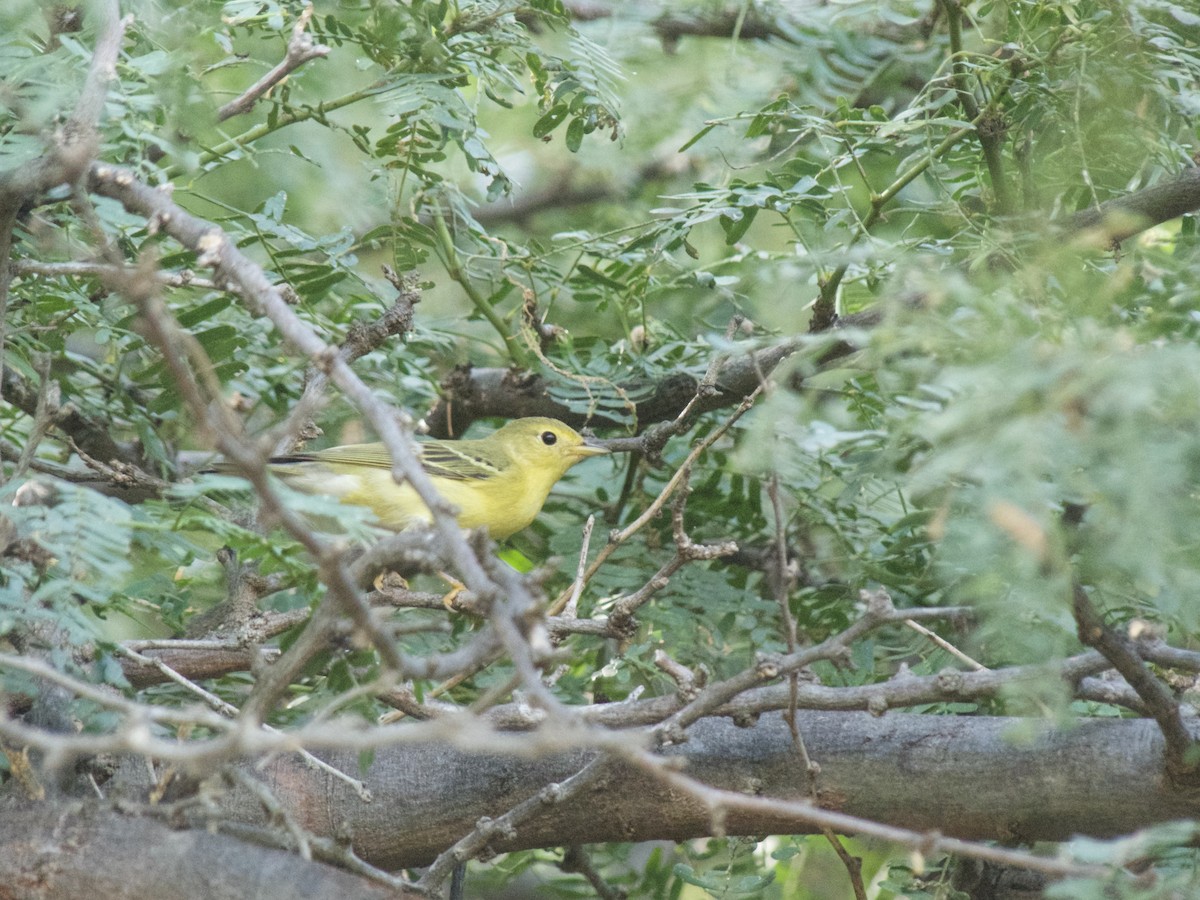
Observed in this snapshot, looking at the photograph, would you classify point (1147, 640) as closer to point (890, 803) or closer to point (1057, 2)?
point (890, 803)

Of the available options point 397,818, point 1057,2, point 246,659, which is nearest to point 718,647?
point 397,818

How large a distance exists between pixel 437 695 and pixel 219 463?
0.90 meters

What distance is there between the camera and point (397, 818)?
9.25ft

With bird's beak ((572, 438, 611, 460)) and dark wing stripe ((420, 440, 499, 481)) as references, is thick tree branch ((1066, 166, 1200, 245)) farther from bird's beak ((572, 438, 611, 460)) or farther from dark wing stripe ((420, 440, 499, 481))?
dark wing stripe ((420, 440, 499, 481))

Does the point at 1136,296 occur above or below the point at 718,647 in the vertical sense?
above

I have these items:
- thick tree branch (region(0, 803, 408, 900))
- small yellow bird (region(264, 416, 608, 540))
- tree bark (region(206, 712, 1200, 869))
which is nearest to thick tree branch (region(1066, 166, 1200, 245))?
tree bark (region(206, 712, 1200, 869))

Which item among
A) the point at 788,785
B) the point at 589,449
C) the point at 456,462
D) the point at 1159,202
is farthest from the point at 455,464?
the point at 1159,202

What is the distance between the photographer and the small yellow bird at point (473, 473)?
12.8 ft

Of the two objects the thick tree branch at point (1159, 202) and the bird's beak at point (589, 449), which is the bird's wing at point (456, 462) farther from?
the thick tree branch at point (1159, 202)

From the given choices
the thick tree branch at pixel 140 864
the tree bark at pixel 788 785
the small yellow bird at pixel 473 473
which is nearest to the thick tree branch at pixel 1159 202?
the tree bark at pixel 788 785

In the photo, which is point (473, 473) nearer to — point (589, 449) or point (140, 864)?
point (589, 449)

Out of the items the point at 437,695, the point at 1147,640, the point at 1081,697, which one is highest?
the point at 1147,640

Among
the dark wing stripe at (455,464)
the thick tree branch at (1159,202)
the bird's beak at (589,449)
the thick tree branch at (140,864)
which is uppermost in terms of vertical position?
the thick tree branch at (1159,202)

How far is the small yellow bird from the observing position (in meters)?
3.89
